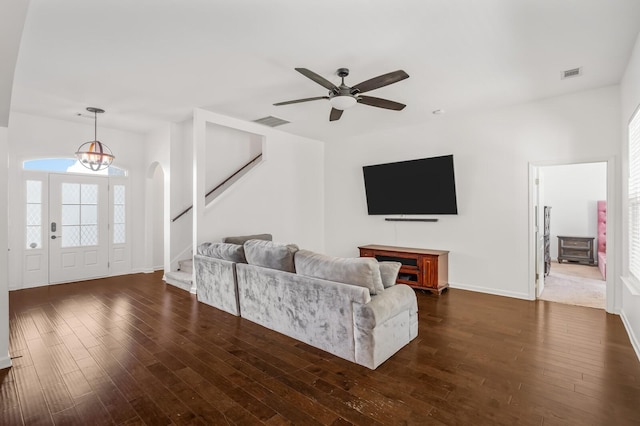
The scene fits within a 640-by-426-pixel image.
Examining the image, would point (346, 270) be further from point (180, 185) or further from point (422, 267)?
point (180, 185)

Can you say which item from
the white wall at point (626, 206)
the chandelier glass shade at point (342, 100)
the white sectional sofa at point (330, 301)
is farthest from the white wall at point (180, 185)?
the white wall at point (626, 206)

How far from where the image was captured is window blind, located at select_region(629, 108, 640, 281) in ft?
10.1

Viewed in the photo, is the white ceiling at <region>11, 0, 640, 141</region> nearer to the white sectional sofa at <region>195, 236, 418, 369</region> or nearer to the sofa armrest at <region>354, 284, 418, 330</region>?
the white sectional sofa at <region>195, 236, 418, 369</region>

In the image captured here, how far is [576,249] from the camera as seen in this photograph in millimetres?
7512

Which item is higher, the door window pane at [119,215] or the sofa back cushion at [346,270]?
the door window pane at [119,215]

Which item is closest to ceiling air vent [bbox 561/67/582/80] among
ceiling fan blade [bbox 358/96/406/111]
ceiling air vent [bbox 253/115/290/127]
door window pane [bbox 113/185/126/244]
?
ceiling fan blade [bbox 358/96/406/111]

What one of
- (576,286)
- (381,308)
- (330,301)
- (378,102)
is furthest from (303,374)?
(576,286)

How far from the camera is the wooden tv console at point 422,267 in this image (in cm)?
506

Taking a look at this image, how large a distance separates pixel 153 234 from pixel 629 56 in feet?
26.9

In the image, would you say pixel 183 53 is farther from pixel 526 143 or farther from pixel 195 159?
pixel 526 143

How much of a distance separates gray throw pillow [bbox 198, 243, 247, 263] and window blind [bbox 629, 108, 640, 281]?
4217 mm

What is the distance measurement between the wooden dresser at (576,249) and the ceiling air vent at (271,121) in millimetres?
7262

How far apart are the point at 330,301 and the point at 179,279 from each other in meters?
3.70

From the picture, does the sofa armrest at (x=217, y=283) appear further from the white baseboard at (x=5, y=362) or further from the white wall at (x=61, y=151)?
the white wall at (x=61, y=151)
